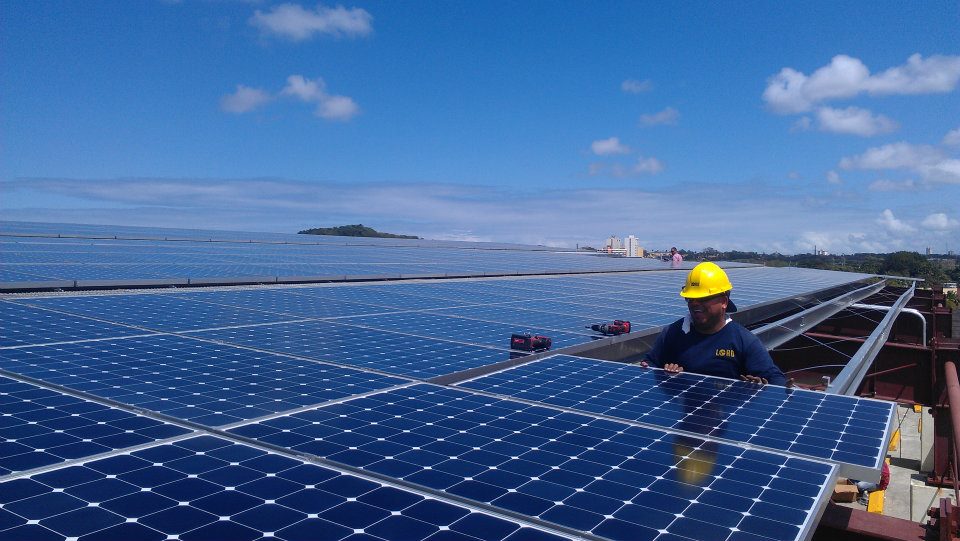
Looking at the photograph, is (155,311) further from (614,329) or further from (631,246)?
(631,246)

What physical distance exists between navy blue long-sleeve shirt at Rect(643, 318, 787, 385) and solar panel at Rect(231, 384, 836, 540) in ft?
8.89

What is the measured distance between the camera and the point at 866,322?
24.7 metres

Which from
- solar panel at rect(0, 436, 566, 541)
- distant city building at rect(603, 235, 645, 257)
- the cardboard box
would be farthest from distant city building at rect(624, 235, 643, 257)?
solar panel at rect(0, 436, 566, 541)

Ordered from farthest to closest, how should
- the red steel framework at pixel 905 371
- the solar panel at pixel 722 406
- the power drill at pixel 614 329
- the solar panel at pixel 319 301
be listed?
1. the red steel framework at pixel 905 371
2. the solar panel at pixel 319 301
3. the power drill at pixel 614 329
4. the solar panel at pixel 722 406

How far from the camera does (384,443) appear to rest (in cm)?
514

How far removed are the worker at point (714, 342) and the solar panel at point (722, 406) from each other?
39 centimetres

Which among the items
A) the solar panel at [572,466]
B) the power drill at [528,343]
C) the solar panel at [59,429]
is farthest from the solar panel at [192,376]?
the power drill at [528,343]

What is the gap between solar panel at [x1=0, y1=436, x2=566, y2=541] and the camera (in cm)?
360

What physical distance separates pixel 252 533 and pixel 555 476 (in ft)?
6.25

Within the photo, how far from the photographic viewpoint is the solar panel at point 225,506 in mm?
3598

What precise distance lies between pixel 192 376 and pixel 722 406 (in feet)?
16.7

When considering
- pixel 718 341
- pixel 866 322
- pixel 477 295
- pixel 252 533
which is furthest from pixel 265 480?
pixel 866 322

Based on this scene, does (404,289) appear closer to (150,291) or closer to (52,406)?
(150,291)

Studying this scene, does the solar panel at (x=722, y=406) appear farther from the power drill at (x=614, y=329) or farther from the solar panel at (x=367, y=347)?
the power drill at (x=614, y=329)
